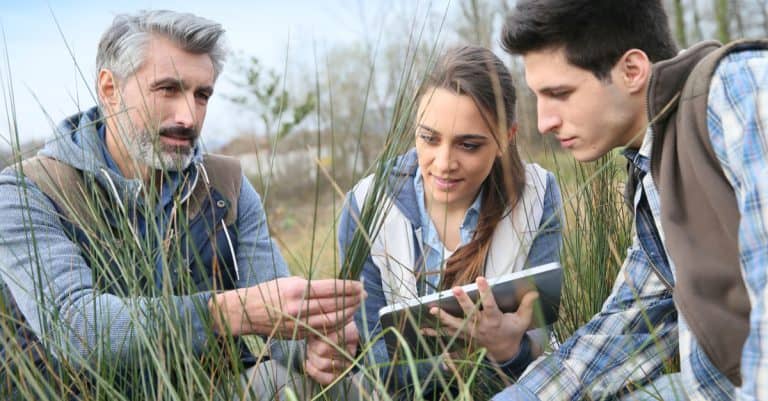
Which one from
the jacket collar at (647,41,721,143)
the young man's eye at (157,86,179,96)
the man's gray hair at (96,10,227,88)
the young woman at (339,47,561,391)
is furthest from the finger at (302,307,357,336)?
the man's gray hair at (96,10,227,88)

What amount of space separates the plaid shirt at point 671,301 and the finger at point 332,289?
0.37 metres

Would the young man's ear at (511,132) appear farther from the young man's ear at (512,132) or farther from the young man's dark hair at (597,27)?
the young man's dark hair at (597,27)

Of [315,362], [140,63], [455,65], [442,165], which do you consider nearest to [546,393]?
[315,362]

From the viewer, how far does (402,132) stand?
4.40 feet

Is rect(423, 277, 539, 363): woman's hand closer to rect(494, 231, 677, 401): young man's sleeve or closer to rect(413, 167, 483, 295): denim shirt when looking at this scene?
rect(494, 231, 677, 401): young man's sleeve

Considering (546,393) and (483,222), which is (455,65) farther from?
(546,393)

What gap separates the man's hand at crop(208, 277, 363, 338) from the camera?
1430mm

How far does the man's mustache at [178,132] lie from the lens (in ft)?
7.09

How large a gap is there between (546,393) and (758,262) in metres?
0.62

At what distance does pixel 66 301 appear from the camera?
1592 mm

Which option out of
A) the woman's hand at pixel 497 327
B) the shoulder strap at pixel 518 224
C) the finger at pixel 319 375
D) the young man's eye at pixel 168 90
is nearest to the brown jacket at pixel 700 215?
the woman's hand at pixel 497 327

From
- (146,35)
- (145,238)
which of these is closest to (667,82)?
(145,238)

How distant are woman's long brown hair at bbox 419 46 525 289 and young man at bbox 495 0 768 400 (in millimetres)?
450

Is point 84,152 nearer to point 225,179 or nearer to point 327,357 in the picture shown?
point 225,179
